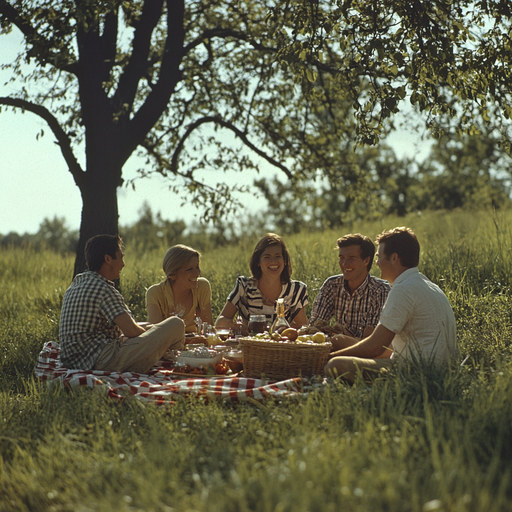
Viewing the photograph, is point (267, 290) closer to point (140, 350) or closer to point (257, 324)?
point (257, 324)

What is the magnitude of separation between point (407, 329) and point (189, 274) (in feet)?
8.35

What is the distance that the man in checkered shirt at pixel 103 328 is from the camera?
5.39 metres

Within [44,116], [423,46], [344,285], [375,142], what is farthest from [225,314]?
[44,116]

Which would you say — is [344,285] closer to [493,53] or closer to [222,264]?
[493,53]

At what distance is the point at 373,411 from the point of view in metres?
3.74

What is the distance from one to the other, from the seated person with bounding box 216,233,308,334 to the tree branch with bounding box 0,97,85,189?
162 inches

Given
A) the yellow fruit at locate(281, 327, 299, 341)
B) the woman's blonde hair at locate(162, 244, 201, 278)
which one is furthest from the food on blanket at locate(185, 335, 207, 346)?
the woman's blonde hair at locate(162, 244, 201, 278)

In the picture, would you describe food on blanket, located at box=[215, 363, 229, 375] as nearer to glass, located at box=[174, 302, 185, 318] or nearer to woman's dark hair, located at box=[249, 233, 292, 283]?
glass, located at box=[174, 302, 185, 318]

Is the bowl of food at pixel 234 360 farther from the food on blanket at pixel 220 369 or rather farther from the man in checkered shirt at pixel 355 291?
the man in checkered shirt at pixel 355 291

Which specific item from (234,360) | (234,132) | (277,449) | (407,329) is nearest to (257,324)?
(234,360)

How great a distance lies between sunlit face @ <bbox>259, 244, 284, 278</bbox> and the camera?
6.46 m

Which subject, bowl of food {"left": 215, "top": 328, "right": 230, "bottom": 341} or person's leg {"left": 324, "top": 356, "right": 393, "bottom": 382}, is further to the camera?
bowl of food {"left": 215, "top": 328, "right": 230, "bottom": 341}

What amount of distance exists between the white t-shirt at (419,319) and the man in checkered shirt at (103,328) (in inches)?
80.5

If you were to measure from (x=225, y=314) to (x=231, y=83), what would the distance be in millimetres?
6295
